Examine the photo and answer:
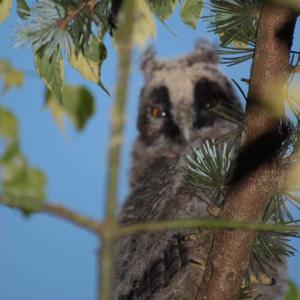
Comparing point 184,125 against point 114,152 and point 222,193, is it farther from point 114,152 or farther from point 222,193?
point 114,152

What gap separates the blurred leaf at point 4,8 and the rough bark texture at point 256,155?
1.18 ft

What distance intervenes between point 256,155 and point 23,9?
0.37 meters

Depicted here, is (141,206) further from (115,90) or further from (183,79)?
(115,90)

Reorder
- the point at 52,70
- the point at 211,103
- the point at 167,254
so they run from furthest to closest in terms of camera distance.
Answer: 1. the point at 211,103
2. the point at 167,254
3. the point at 52,70

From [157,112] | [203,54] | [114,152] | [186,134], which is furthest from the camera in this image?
[203,54]

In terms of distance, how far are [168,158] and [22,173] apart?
209 cm

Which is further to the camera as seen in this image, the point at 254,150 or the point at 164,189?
the point at 164,189

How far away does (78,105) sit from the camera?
1.89 feet

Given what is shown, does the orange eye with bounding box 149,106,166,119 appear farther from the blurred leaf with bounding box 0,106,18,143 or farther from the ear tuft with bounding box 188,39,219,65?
the blurred leaf with bounding box 0,106,18,143

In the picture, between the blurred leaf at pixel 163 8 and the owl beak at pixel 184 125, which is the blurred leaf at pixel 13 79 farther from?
the owl beak at pixel 184 125

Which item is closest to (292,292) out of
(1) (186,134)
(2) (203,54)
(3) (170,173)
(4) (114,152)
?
(4) (114,152)

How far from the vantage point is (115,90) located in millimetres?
293

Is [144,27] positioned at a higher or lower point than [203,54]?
lower

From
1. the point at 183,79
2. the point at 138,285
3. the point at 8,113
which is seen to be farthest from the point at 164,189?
the point at 8,113
